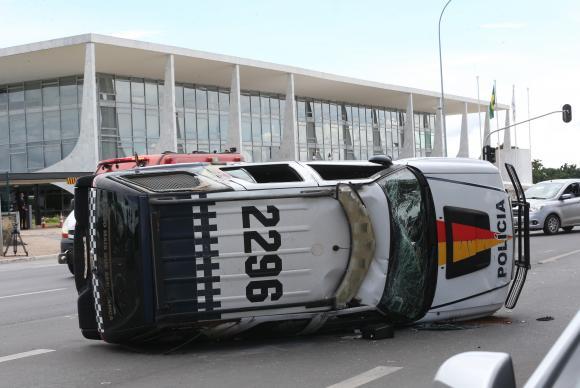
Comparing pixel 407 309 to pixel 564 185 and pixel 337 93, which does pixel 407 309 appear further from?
pixel 337 93

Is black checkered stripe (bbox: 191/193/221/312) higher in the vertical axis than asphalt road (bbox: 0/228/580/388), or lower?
higher

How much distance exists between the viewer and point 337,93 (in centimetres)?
6225

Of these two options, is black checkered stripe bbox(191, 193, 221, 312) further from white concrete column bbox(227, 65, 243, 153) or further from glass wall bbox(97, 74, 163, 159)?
white concrete column bbox(227, 65, 243, 153)

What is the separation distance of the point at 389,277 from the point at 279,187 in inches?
53.5

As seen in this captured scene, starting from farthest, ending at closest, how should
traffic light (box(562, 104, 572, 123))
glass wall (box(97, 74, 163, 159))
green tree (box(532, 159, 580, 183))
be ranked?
1. green tree (box(532, 159, 580, 183))
2. glass wall (box(97, 74, 163, 159))
3. traffic light (box(562, 104, 572, 123))

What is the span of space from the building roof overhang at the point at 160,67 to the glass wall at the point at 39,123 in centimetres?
94

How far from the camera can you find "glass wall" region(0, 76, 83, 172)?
156ft

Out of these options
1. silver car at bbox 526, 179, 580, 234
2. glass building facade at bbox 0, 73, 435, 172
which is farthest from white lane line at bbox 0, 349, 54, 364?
glass building facade at bbox 0, 73, 435, 172

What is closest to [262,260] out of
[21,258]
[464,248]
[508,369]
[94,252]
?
[94,252]

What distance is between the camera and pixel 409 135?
7125 cm

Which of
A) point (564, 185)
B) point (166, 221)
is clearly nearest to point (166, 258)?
point (166, 221)

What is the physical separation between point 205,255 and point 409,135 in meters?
66.6

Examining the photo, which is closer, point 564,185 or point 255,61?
point 564,185

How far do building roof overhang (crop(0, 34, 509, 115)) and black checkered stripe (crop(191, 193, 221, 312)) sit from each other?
1499 inches
